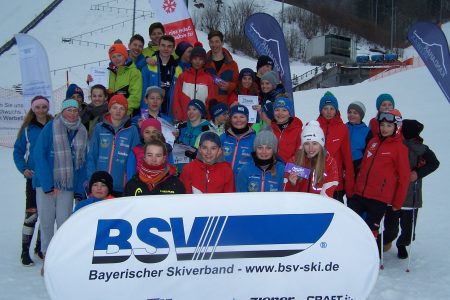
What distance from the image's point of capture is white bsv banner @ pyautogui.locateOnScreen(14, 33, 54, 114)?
8.87 meters

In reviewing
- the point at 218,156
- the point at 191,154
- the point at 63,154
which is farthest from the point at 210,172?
the point at 63,154

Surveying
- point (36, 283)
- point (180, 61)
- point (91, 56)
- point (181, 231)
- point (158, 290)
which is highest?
point (91, 56)

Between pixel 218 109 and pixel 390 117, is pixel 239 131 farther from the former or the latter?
pixel 390 117

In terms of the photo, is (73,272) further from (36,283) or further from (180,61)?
(180,61)

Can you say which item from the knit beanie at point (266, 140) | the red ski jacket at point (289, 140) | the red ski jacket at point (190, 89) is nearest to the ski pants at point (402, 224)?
the red ski jacket at point (289, 140)

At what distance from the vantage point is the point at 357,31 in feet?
203

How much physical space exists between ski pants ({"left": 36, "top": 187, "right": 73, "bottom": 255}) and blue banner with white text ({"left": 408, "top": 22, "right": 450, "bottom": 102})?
A: 677 cm

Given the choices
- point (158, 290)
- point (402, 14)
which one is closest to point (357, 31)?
point (402, 14)

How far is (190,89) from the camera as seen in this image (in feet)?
19.7

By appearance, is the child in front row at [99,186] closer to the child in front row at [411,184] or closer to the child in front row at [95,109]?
the child in front row at [95,109]

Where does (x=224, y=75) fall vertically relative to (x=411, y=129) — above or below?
above

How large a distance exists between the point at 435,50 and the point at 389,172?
483 centimetres

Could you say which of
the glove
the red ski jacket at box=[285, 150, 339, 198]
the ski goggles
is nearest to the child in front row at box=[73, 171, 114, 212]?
the glove

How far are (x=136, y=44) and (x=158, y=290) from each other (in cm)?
440
